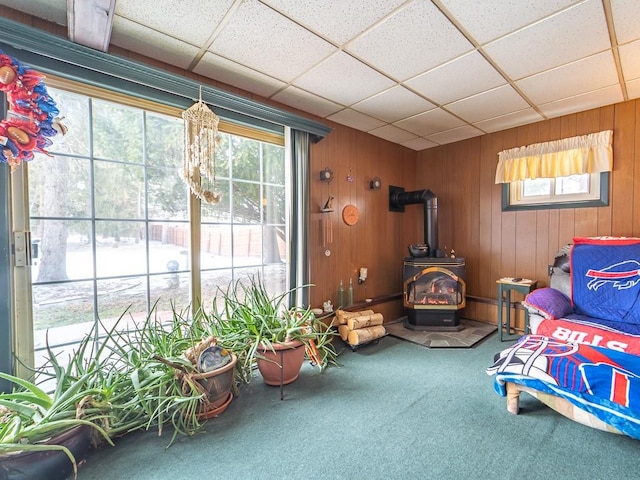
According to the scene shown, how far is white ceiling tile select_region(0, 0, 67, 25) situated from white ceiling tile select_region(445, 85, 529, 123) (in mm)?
3046

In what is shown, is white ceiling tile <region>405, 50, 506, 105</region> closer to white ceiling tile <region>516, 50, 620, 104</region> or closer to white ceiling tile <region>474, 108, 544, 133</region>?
white ceiling tile <region>516, 50, 620, 104</region>

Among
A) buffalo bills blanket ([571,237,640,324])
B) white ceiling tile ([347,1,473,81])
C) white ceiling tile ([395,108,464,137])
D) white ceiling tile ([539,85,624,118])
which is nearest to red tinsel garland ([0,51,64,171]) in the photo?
white ceiling tile ([347,1,473,81])

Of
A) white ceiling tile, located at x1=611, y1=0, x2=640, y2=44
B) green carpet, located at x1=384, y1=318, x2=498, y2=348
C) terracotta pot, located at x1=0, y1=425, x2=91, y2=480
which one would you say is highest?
white ceiling tile, located at x1=611, y1=0, x2=640, y2=44

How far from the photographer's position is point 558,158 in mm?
3152

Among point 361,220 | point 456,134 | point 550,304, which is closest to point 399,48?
point 361,220

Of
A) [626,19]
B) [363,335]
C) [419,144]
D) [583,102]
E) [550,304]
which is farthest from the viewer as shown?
[419,144]

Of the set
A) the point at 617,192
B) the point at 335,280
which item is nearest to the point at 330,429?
the point at 335,280

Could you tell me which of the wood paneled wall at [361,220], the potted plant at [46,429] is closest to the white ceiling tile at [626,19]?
the wood paneled wall at [361,220]

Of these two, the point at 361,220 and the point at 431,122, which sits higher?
the point at 431,122

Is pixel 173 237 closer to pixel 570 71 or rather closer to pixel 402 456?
pixel 402 456

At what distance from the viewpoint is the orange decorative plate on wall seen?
345 cm

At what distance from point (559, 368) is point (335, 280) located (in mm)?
2104

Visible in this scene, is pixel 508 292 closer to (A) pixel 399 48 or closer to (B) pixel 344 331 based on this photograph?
(B) pixel 344 331

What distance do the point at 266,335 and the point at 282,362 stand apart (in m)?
0.25
